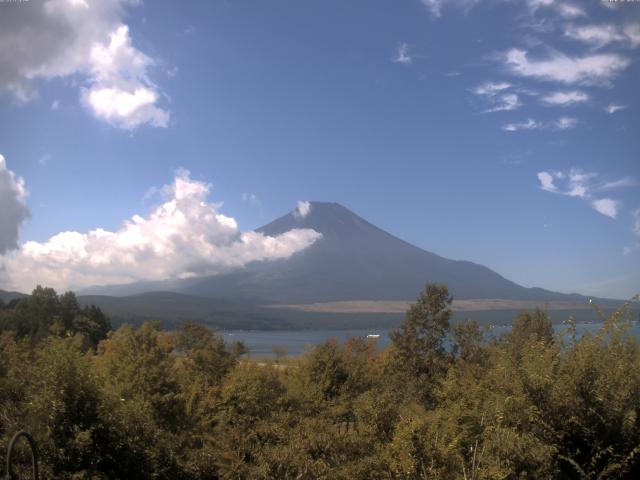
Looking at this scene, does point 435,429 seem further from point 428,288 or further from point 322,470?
point 428,288

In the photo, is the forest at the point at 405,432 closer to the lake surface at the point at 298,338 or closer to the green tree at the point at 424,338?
the lake surface at the point at 298,338

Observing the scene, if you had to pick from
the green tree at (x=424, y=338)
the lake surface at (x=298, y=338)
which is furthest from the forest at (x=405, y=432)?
the green tree at (x=424, y=338)

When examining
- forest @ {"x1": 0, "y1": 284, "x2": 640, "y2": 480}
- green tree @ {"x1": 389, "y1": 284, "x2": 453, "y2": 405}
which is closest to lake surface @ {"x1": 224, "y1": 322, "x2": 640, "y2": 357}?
forest @ {"x1": 0, "y1": 284, "x2": 640, "y2": 480}

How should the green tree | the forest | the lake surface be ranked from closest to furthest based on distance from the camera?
the forest, the lake surface, the green tree

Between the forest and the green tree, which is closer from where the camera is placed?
the forest

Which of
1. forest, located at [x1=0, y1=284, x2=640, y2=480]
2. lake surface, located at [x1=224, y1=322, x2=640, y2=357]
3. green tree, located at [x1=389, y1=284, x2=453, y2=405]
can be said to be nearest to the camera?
forest, located at [x1=0, y1=284, x2=640, y2=480]

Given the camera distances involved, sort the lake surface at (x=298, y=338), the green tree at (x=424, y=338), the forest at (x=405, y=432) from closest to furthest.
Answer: the forest at (x=405, y=432), the lake surface at (x=298, y=338), the green tree at (x=424, y=338)

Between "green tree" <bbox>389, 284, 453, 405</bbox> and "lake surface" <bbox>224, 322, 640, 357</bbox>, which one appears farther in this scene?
"green tree" <bbox>389, 284, 453, 405</bbox>

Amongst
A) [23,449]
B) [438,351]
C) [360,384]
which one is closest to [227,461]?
[23,449]

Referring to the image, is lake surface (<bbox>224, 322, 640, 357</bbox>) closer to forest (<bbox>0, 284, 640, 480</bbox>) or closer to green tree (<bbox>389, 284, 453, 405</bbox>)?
forest (<bbox>0, 284, 640, 480</bbox>)

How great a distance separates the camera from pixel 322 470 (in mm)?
7961

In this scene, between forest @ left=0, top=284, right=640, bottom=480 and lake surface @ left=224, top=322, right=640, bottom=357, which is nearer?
forest @ left=0, top=284, right=640, bottom=480

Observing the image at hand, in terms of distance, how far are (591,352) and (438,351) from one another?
18.1 metres

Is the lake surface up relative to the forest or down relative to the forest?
down
